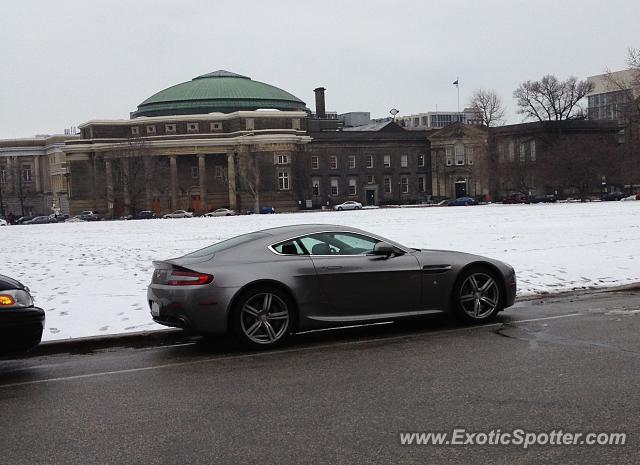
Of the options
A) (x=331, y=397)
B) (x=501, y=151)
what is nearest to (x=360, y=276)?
(x=331, y=397)

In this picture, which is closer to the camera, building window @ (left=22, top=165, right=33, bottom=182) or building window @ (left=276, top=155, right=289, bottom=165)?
building window @ (left=276, top=155, right=289, bottom=165)

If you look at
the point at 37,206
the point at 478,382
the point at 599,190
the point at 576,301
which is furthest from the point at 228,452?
the point at 37,206

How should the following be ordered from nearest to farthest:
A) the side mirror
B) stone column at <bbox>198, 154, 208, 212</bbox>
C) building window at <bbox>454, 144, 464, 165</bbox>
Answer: the side mirror, stone column at <bbox>198, 154, 208, 212</bbox>, building window at <bbox>454, 144, 464, 165</bbox>

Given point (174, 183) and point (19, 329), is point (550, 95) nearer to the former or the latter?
point (174, 183)

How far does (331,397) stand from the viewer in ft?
23.1

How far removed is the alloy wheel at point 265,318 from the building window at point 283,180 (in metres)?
100

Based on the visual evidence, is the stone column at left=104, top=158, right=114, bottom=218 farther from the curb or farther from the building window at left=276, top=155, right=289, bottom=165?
the curb

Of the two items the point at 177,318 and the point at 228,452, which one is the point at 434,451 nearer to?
the point at 228,452

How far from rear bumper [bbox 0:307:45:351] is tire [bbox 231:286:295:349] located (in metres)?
2.13

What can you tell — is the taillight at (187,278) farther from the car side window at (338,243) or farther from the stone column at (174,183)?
the stone column at (174,183)

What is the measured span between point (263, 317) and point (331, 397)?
257 cm

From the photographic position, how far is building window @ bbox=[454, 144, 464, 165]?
11994 centimetres

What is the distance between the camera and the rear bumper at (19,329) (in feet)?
26.9

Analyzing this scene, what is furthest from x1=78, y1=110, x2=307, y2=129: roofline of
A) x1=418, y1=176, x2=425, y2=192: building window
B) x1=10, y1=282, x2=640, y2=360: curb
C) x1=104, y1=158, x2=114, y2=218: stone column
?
x1=10, y1=282, x2=640, y2=360: curb
